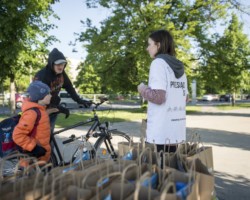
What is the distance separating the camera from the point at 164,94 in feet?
10.1

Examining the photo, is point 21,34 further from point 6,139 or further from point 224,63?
point 224,63

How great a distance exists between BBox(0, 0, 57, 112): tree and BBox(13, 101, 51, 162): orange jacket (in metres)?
9.04

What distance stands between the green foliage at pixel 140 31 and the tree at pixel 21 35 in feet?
21.0

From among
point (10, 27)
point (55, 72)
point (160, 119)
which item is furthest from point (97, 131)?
point (10, 27)

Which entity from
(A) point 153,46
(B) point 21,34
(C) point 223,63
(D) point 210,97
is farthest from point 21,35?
(D) point 210,97

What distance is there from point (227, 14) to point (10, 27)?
1498 centimetres

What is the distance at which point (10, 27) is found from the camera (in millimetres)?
11930

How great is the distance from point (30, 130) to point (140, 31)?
16314mm

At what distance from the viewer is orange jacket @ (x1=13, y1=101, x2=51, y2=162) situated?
3.51 metres

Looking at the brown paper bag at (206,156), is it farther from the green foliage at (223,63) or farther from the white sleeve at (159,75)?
the green foliage at (223,63)

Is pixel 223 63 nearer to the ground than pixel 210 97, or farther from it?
farther from it

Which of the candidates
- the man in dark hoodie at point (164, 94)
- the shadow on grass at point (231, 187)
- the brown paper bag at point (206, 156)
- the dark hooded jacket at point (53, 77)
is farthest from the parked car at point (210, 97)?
the brown paper bag at point (206, 156)

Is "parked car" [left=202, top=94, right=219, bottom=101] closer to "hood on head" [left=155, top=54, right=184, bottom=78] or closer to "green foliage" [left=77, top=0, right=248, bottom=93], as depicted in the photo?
"green foliage" [left=77, top=0, right=248, bottom=93]

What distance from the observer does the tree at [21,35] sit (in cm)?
1200
